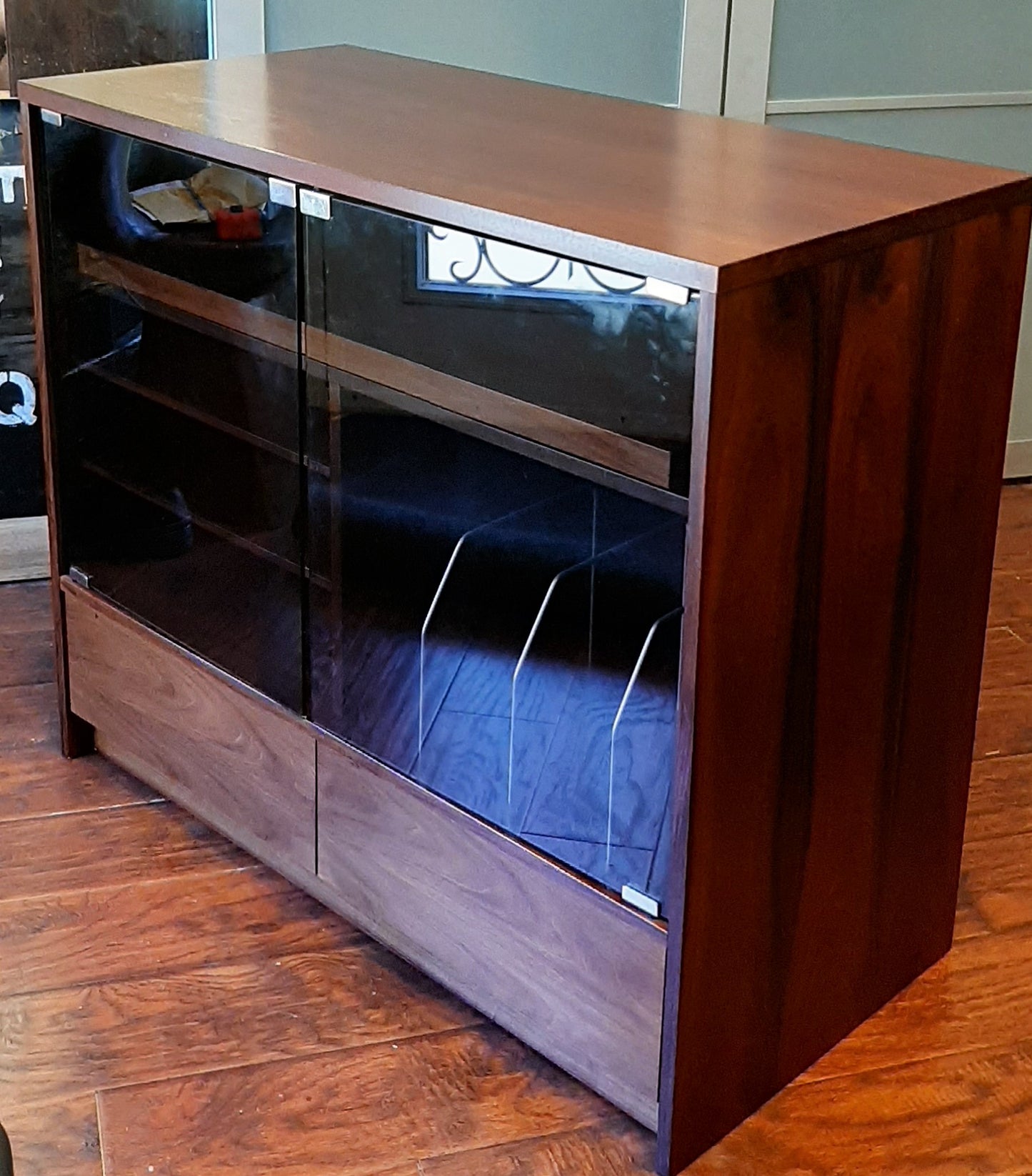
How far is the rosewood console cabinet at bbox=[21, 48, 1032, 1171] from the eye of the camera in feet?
4.50

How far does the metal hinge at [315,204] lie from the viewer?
1.57 metres

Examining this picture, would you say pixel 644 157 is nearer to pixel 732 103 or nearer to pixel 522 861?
pixel 522 861

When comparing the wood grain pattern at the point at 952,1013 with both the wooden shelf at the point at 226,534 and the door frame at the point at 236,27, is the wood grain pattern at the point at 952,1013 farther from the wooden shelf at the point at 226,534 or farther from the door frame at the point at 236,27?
the door frame at the point at 236,27

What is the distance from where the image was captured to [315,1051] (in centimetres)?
170

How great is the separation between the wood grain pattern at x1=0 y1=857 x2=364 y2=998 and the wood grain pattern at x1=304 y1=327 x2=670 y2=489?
2.14 feet

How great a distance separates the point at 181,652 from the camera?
197cm

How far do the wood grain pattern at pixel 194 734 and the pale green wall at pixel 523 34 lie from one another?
0.99m

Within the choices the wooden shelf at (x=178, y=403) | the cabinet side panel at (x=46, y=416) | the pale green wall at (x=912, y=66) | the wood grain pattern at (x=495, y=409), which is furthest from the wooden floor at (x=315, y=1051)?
the pale green wall at (x=912, y=66)

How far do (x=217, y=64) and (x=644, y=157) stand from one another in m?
0.66

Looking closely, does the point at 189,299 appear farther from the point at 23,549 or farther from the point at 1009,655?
the point at 1009,655

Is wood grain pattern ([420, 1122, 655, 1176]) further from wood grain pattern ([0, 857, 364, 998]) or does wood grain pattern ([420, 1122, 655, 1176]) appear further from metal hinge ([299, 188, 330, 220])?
metal hinge ([299, 188, 330, 220])

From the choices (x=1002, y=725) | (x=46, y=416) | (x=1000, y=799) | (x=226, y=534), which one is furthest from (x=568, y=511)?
(x=1002, y=725)

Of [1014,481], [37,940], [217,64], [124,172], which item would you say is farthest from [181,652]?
[1014,481]

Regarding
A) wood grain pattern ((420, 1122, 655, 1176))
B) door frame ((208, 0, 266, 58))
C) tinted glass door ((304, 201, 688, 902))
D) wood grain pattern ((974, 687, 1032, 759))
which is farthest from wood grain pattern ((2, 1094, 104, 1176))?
door frame ((208, 0, 266, 58))
